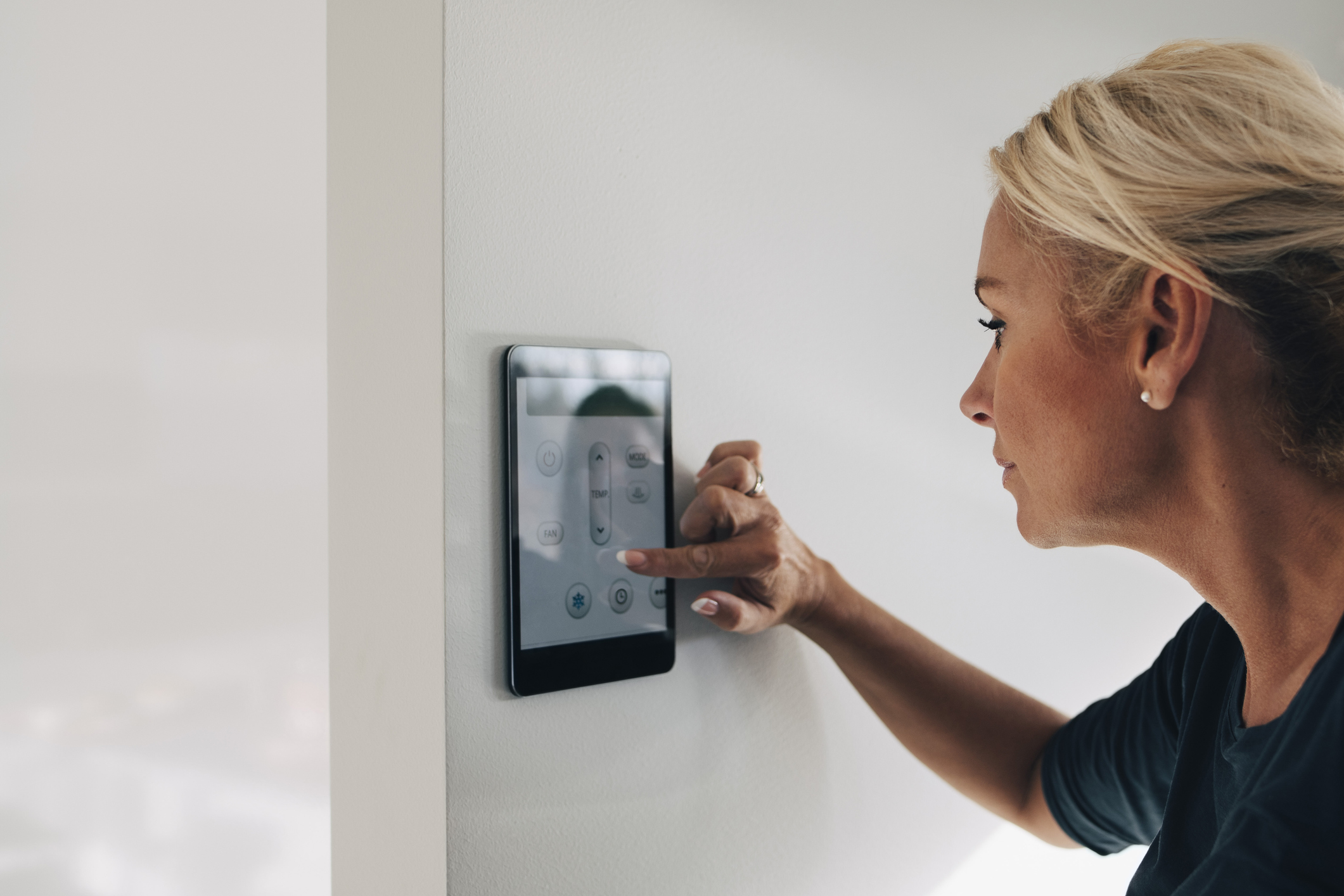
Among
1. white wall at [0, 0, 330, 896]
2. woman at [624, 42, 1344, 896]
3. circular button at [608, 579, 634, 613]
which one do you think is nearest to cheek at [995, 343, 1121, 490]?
woman at [624, 42, 1344, 896]

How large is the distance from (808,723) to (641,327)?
32 centimetres

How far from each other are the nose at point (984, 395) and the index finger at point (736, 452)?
0.46 ft

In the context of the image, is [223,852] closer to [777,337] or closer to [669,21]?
[777,337]

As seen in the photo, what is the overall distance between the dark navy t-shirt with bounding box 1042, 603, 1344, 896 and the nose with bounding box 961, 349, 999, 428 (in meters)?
0.21

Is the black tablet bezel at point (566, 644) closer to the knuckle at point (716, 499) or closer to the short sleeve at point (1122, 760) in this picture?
the knuckle at point (716, 499)

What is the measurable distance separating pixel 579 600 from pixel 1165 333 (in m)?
0.36

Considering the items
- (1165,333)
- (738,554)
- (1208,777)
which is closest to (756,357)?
(738,554)

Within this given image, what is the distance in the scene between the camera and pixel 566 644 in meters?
0.48

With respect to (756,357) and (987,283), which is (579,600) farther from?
(987,283)

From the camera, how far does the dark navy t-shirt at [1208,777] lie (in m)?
0.33

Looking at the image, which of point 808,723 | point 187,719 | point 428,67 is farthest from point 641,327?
point 187,719

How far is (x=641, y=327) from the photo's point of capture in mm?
513

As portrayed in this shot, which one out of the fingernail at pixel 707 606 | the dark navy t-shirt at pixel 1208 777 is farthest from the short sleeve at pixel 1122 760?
the fingernail at pixel 707 606

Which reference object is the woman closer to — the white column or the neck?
the neck
